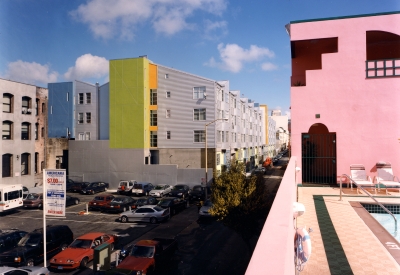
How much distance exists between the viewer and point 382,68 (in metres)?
14.7

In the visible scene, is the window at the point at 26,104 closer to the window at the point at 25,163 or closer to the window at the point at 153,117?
the window at the point at 25,163

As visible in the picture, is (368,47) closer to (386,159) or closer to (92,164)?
(386,159)

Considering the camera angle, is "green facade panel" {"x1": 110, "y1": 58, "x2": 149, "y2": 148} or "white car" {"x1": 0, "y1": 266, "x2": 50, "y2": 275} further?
"green facade panel" {"x1": 110, "y1": 58, "x2": 149, "y2": 148}

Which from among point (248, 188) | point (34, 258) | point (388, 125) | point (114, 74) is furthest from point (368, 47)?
point (114, 74)

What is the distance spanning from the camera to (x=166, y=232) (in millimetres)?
22922

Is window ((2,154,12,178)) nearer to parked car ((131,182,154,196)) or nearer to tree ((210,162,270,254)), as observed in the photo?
parked car ((131,182,154,196))

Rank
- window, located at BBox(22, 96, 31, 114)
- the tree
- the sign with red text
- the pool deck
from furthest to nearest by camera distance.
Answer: window, located at BBox(22, 96, 31, 114), the tree, the sign with red text, the pool deck

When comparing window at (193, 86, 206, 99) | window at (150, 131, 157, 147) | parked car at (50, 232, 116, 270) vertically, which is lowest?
parked car at (50, 232, 116, 270)

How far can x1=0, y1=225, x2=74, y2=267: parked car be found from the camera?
15500mm

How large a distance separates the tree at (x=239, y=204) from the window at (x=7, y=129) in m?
30.5

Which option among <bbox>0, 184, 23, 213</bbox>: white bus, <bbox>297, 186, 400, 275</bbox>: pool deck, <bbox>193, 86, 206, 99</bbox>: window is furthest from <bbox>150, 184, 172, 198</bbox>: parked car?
<bbox>297, 186, 400, 275</bbox>: pool deck

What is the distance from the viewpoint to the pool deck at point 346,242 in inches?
232

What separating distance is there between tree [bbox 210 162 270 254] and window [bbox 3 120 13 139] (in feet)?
100

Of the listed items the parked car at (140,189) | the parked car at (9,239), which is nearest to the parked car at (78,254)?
the parked car at (9,239)
